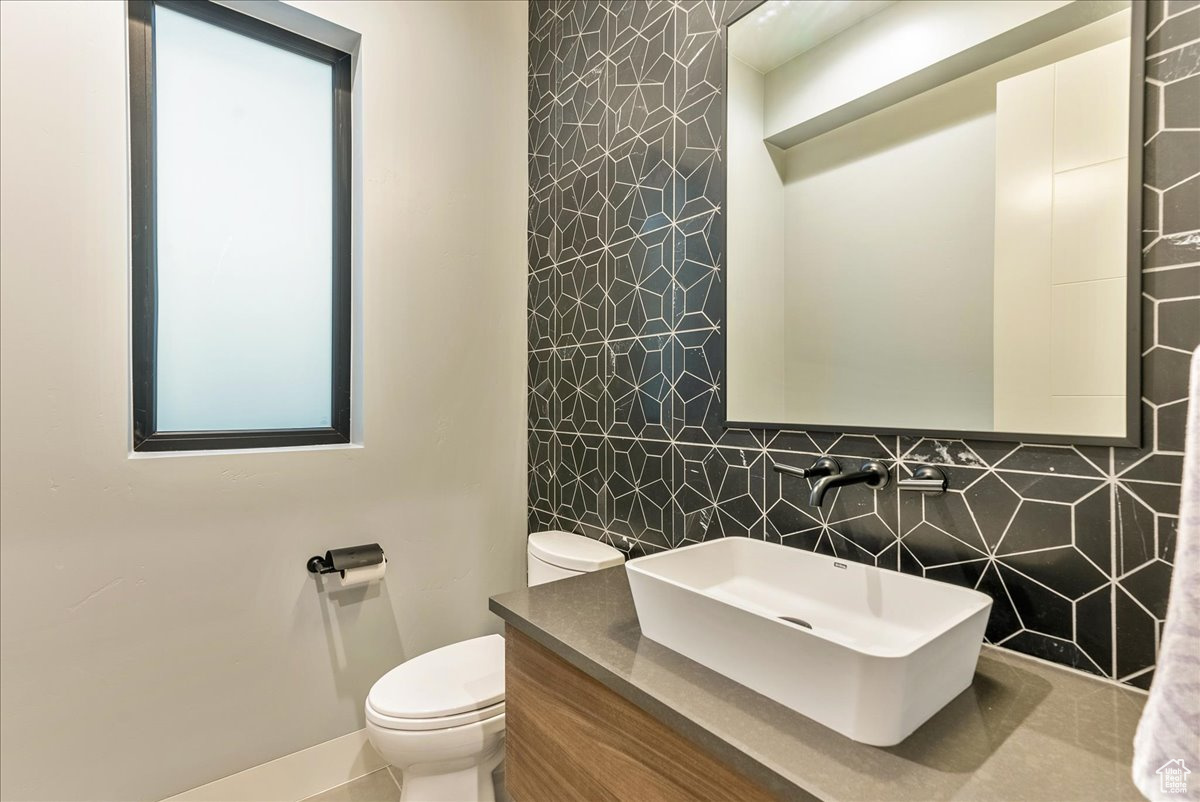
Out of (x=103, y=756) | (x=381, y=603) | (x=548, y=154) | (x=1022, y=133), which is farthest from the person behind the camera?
(x=548, y=154)

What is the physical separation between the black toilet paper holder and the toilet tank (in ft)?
1.52

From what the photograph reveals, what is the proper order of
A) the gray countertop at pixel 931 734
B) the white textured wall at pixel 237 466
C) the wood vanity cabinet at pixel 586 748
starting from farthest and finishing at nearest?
1. the white textured wall at pixel 237 466
2. the wood vanity cabinet at pixel 586 748
3. the gray countertop at pixel 931 734

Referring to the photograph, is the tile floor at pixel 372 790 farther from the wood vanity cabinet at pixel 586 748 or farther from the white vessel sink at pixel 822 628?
the white vessel sink at pixel 822 628

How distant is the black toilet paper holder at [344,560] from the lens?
155 centimetres

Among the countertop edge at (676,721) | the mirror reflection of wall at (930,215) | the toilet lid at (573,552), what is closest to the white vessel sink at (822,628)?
the countertop edge at (676,721)

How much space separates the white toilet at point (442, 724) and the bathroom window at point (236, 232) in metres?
0.79

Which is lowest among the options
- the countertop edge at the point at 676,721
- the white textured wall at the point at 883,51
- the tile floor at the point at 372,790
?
the tile floor at the point at 372,790

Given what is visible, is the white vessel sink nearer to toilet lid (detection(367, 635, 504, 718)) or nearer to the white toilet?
the white toilet

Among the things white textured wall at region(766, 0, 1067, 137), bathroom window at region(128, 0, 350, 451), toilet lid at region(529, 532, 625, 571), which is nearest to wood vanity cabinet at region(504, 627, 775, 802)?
toilet lid at region(529, 532, 625, 571)

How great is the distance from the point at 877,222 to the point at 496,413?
52.0 inches

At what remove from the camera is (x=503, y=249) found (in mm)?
1972

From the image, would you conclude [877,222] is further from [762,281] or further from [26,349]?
[26,349]

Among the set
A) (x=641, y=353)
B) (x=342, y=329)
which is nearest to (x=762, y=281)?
(x=641, y=353)

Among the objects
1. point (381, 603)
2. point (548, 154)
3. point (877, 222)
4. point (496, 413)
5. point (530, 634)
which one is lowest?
point (381, 603)
